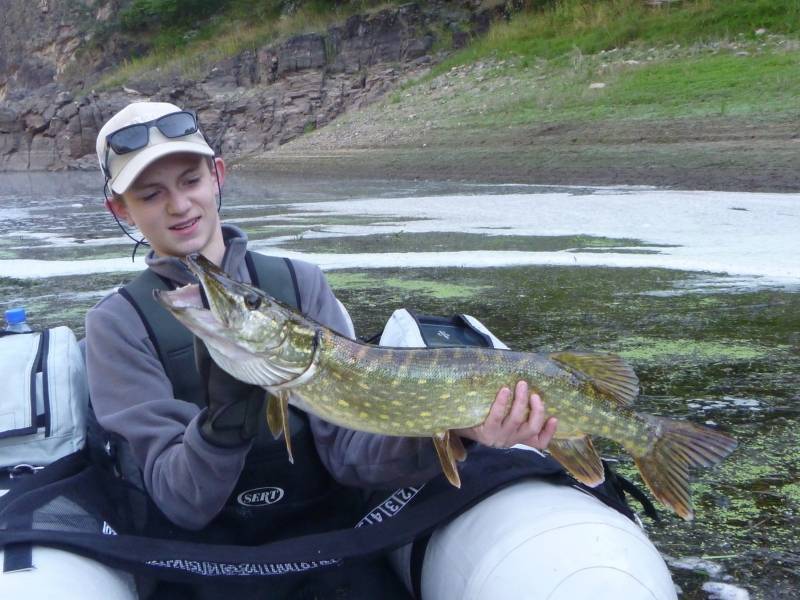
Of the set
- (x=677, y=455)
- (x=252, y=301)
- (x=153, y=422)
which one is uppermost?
(x=252, y=301)

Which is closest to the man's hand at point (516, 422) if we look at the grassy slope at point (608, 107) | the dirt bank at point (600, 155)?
the dirt bank at point (600, 155)

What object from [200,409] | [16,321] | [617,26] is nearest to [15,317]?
[16,321]

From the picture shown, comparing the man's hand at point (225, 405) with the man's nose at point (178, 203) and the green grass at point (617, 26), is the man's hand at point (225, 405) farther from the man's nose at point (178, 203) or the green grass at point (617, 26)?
the green grass at point (617, 26)

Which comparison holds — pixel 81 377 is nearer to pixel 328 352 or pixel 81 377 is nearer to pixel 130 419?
pixel 130 419

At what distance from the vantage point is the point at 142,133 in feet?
9.15

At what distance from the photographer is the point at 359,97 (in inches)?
1254

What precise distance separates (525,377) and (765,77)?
1534 cm

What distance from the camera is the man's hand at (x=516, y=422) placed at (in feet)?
8.05

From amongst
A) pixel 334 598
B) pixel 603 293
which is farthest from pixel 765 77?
pixel 334 598

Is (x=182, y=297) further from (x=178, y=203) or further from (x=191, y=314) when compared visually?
(x=178, y=203)

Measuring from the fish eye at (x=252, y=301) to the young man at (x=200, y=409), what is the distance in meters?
0.17

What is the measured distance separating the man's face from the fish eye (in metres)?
0.67

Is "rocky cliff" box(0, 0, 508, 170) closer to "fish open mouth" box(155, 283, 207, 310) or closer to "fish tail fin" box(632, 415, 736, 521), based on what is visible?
"fish tail fin" box(632, 415, 736, 521)

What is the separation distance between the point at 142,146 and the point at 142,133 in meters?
0.05
